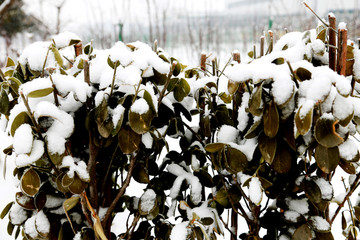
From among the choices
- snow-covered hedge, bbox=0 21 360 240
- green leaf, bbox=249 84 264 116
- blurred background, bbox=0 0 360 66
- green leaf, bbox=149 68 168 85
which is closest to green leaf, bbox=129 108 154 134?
snow-covered hedge, bbox=0 21 360 240

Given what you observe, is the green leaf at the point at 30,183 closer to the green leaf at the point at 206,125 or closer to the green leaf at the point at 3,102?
the green leaf at the point at 3,102

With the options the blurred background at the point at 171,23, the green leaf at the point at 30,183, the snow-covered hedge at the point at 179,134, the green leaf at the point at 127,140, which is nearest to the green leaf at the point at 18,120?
the snow-covered hedge at the point at 179,134

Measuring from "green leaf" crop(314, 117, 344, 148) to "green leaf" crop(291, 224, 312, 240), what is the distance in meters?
0.29

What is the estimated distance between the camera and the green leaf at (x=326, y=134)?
2.27ft

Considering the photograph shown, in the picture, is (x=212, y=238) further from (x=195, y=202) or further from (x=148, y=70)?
(x=148, y=70)

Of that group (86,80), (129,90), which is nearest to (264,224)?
(129,90)

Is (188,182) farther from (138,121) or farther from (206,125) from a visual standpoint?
(138,121)

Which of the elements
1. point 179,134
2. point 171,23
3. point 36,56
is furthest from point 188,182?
point 171,23

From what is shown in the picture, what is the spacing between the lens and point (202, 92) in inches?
38.3

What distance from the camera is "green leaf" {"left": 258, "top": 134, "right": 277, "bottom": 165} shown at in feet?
2.50

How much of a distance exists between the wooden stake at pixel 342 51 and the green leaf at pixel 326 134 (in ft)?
0.52

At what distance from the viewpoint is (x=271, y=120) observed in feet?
2.40

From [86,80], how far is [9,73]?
40 centimetres

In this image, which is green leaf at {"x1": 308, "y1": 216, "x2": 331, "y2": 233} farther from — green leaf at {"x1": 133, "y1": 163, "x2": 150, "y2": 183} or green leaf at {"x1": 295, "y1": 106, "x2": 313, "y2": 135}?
green leaf at {"x1": 133, "y1": 163, "x2": 150, "y2": 183}
